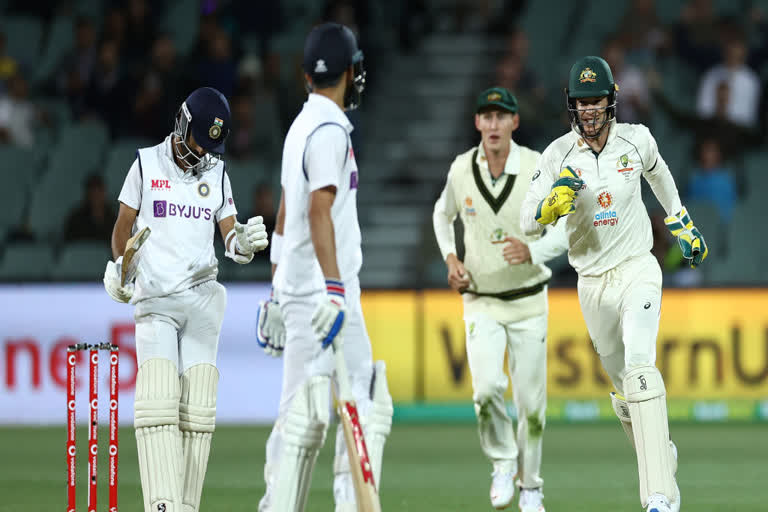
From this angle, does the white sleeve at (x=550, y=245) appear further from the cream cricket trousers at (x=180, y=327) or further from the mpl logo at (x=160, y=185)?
the mpl logo at (x=160, y=185)

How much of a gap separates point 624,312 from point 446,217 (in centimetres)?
194

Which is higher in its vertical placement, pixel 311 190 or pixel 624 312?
pixel 311 190

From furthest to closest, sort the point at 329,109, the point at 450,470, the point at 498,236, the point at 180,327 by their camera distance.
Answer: the point at 450,470, the point at 498,236, the point at 180,327, the point at 329,109

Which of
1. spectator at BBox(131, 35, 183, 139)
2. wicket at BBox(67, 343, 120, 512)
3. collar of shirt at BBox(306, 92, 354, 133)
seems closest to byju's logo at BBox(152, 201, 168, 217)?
wicket at BBox(67, 343, 120, 512)

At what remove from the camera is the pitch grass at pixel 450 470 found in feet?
27.6

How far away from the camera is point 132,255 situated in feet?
21.8

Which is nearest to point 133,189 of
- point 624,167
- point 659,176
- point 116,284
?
point 116,284

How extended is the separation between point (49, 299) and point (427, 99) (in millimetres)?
5964

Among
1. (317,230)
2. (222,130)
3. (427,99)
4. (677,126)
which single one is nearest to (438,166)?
(427,99)

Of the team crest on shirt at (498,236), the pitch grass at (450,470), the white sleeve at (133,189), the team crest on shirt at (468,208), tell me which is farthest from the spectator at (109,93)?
the white sleeve at (133,189)

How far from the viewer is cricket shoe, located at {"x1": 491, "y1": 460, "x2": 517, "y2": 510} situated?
7977 mm

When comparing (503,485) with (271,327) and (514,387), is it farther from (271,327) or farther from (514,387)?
(271,327)

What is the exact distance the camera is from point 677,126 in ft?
50.3

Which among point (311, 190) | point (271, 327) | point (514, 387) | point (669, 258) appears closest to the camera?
point (311, 190)
